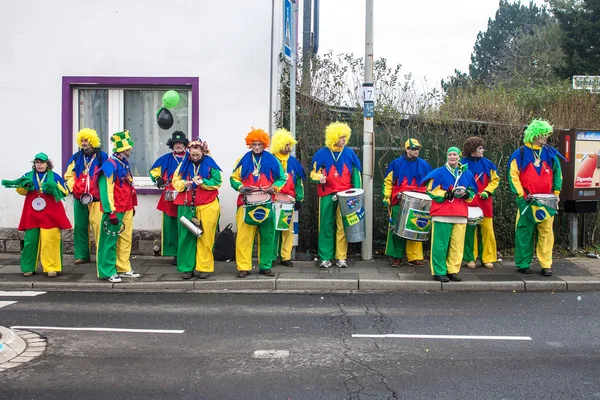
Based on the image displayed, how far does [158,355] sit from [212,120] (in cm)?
605

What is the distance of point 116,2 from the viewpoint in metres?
11.3

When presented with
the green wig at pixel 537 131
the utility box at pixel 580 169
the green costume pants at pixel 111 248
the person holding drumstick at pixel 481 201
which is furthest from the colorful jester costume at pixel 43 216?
the utility box at pixel 580 169

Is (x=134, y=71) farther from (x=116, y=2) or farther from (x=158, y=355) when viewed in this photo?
(x=158, y=355)

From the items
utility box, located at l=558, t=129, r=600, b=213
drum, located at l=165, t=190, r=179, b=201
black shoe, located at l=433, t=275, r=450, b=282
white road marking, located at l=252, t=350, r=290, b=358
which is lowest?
white road marking, located at l=252, t=350, r=290, b=358

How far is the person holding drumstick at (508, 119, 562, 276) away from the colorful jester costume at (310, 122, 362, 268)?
2.30 meters

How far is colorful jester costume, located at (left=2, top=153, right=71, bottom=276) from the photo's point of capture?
30.3ft

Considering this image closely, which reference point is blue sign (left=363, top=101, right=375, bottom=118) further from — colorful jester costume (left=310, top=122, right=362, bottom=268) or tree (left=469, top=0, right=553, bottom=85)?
tree (left=469, top=0, right=553, bottom=85)

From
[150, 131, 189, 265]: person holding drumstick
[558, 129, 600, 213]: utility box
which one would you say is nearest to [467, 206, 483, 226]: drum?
[558, 129, 600, 213]: utility box

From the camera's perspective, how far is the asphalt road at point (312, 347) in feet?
16.4

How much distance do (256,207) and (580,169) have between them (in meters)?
5.31

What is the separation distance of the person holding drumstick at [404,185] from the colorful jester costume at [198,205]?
264 cm

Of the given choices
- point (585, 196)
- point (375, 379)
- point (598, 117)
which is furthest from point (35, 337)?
point (598, 117)

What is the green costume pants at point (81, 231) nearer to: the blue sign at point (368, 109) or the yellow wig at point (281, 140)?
the yellow wig at point (281, 140)

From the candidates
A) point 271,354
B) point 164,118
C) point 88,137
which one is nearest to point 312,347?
point 271,354
